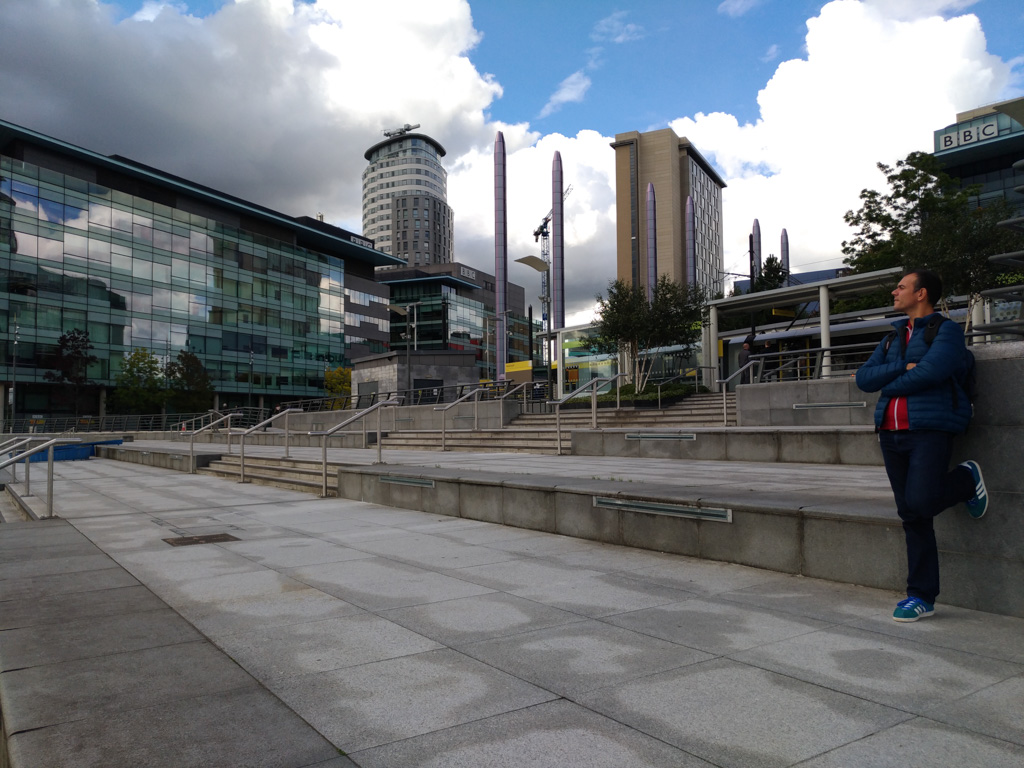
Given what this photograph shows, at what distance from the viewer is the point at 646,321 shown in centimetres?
2873

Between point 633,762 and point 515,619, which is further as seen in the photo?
point 515,619

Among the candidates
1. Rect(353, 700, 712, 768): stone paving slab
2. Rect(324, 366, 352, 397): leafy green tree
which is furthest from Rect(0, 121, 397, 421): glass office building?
Rect(353, 700, 712, 768): stone paving slab

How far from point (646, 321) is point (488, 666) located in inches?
1037

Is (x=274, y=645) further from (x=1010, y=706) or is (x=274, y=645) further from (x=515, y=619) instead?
(x=1010, y=706)

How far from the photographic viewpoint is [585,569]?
5395 mm

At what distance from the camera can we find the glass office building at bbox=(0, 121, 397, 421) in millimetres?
55812

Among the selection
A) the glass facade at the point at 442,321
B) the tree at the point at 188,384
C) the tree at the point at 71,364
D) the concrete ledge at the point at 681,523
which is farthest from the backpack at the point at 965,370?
the glass facade at the point at 442,321

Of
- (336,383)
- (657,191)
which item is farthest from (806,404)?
(657,191)

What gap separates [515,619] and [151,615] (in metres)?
2.32

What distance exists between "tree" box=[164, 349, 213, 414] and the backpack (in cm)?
6471

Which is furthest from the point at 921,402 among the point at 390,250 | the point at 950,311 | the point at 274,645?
the point at 390,250

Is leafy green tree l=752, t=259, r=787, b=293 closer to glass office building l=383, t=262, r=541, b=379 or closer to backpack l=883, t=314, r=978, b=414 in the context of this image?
backpack l=883, t=314, r=978, b=414

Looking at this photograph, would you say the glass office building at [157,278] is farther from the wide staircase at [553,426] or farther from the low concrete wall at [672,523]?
the low concrete wall at [672,523]

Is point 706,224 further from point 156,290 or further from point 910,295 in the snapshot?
point 910,295
